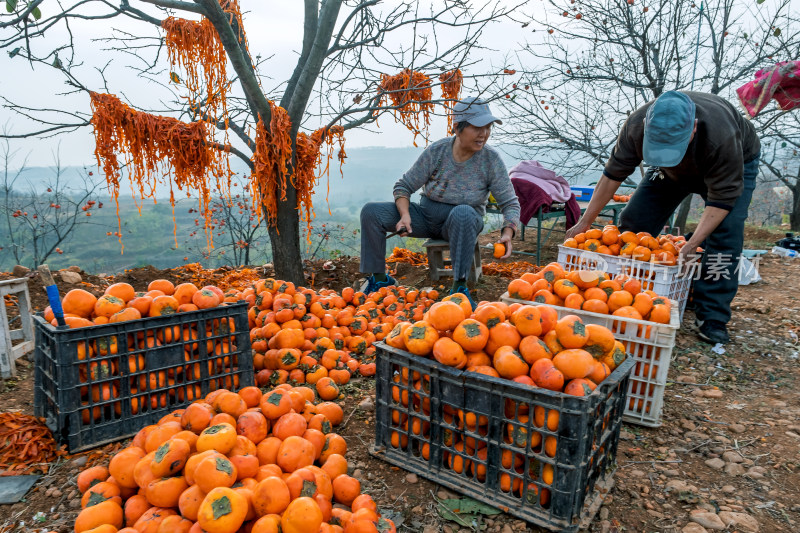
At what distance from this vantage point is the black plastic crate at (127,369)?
78.1 inches

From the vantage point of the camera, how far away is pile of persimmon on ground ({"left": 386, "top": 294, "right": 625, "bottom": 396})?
162cm

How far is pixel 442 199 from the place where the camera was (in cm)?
428

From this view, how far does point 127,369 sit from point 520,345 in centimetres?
170

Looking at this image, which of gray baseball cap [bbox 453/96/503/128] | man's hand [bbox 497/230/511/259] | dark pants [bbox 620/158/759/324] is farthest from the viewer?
man's hand [bbox 497/230/511/259]

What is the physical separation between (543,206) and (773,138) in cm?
460

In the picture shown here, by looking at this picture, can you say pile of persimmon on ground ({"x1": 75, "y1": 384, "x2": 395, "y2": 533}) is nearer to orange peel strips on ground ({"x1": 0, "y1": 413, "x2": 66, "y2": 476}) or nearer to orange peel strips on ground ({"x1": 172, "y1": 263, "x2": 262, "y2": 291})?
orange peel strips on ground ({"x1": 0, "y1": 413, "x2": 66, "y2": 476})

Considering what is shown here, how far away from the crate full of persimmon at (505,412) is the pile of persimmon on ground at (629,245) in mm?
1721

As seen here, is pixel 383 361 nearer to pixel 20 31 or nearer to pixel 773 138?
pixel 20 31

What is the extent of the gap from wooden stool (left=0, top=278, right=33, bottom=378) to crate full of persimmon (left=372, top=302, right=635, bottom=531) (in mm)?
2385

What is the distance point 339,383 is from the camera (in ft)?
9.06

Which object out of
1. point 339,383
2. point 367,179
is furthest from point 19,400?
point 367,179

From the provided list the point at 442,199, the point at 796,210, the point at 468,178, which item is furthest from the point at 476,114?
the point at 796,210

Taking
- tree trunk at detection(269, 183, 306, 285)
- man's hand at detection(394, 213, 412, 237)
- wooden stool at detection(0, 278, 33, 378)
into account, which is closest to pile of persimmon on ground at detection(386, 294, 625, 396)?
man's hand at detection(394, 213, 412, 237)

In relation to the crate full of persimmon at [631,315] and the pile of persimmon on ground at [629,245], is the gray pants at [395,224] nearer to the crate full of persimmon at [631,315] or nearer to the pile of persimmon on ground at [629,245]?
the pile of persimmon on ground at [629,245]
